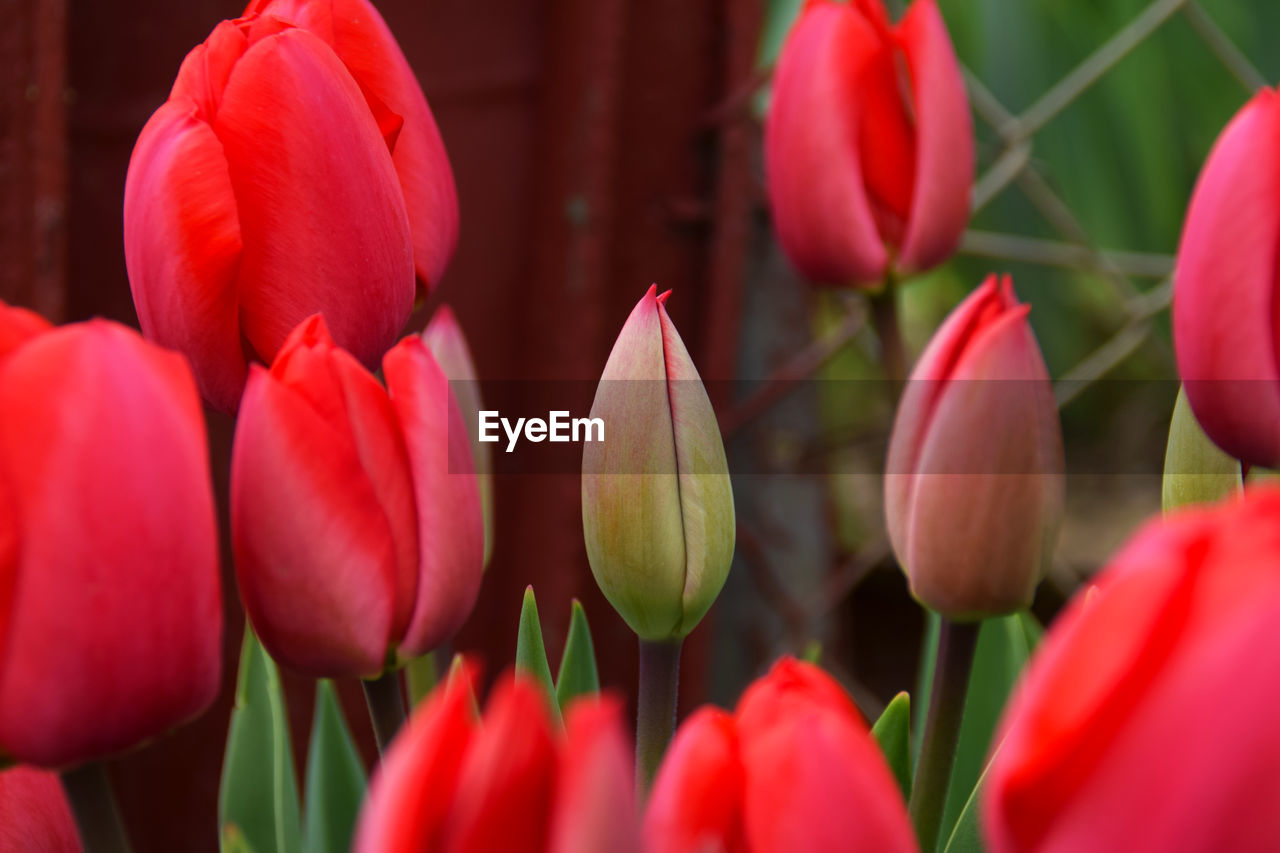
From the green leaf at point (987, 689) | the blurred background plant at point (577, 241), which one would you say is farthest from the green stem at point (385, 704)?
the blurred background plant at point (577, 241)

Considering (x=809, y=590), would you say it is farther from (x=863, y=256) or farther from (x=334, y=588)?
(x=334, y=588)

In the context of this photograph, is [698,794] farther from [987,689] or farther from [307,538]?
[987,689]

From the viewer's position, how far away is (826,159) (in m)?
0.29

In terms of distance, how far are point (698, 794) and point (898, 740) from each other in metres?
0.11

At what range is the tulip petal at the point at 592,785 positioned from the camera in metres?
0.10

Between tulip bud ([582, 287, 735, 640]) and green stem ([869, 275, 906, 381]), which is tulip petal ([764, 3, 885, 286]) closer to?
green stem ([869, 275, 906, 381])

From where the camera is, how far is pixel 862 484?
129 cm

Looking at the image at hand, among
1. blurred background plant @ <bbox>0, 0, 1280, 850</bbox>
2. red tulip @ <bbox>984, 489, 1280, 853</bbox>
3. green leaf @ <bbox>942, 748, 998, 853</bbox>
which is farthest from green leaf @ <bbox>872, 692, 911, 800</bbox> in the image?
blurred background plant @ <bbox>0, 0, 1280, 850</bbox>

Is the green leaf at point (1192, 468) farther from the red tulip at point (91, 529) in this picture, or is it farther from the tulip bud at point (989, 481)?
the red tulip at point (91, 529)

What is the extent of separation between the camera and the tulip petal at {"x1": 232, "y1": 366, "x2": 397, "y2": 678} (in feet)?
0.47

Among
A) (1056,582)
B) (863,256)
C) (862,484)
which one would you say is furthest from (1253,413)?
(862,484)

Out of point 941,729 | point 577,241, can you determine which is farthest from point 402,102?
point 577,241

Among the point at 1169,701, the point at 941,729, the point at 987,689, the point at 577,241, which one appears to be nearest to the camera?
the point at 1169,701

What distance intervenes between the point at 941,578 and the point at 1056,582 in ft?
2.89
